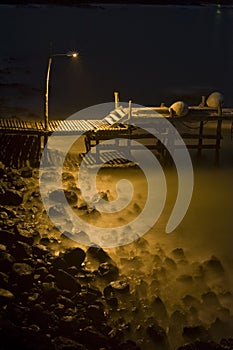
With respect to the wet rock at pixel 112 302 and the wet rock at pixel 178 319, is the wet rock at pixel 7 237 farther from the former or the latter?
the wet rock at pixel 178 319

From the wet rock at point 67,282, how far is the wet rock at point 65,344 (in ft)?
6.00

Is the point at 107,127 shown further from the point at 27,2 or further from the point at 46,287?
the point at 27,2

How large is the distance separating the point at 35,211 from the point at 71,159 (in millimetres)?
4438

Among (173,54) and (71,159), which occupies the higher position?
(173,54)

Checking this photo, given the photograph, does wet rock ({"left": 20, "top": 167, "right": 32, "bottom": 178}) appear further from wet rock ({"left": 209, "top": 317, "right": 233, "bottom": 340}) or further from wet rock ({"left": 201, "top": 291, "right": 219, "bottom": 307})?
wet rock ({"left": 209, "top": 317, "right": 233, "bottom": 340})

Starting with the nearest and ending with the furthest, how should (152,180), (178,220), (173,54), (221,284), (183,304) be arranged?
(183,304) → (221,284) → (178,220) → (152,180) → (173,54)

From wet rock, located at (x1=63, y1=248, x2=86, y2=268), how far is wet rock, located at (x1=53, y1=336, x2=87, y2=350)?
9.56 feet

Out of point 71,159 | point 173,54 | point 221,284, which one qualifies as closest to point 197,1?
point 173,54

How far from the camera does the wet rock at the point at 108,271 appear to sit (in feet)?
39.1

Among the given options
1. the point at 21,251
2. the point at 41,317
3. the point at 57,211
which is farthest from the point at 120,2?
the point at 41,317

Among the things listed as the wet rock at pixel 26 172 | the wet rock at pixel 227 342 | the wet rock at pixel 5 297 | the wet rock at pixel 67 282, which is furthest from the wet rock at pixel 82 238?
the wet rock at pixel 227 342

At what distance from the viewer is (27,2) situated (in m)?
88.2

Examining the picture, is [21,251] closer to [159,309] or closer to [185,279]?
[159,309]

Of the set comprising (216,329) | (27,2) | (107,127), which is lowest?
(216,329)
